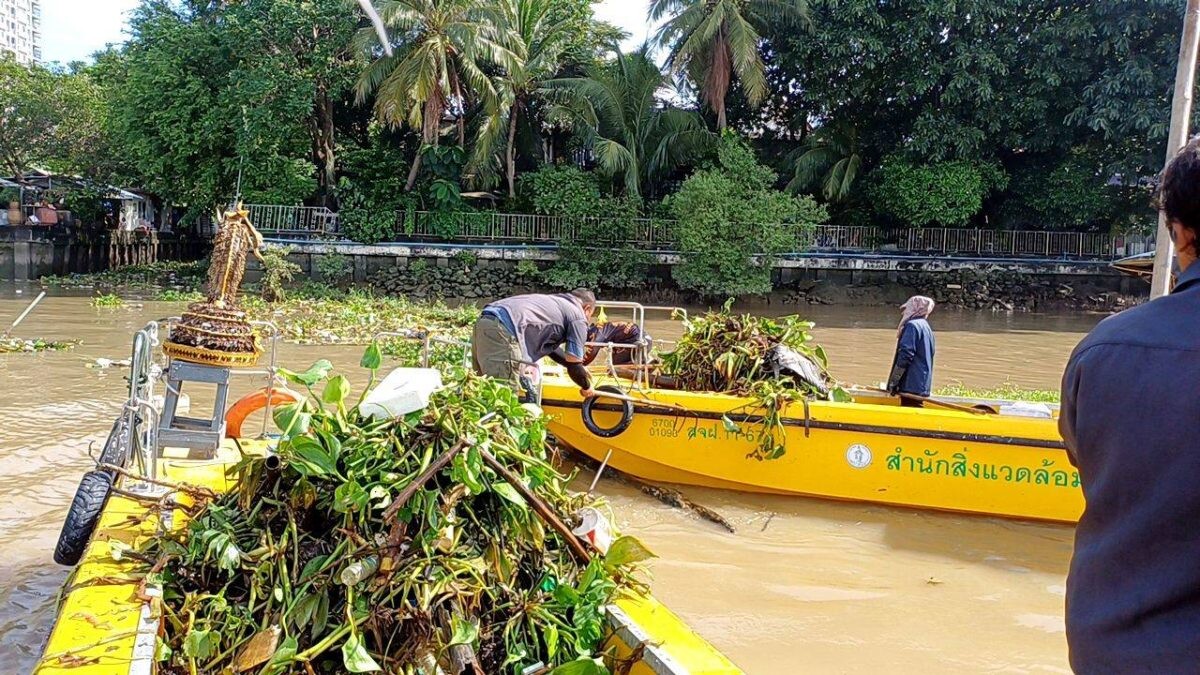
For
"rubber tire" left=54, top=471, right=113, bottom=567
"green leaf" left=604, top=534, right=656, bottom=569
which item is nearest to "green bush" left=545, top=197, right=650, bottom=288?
"rubber tire" left=54, top=471, right=113, bottom=567

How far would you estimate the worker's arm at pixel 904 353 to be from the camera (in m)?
7.36

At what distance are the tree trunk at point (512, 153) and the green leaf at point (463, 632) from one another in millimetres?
24330

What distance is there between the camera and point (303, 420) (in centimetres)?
333

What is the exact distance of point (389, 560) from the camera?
9.89ft

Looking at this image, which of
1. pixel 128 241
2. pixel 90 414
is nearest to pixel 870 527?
pixel 90 414

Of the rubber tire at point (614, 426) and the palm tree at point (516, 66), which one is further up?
the palm tree at point (516, 66)

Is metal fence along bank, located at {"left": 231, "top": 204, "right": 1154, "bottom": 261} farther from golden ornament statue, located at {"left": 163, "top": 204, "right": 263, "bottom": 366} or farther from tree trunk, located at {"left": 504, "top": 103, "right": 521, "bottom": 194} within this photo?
golden ornament statue, located at {"left": 163, "top": 204, "right": 263, "bottom": 366}

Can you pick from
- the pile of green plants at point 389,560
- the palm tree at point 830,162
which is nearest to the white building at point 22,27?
the palm tree at point 830,162

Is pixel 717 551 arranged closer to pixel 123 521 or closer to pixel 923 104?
pixel 123 521

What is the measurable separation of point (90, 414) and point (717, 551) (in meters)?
7.35

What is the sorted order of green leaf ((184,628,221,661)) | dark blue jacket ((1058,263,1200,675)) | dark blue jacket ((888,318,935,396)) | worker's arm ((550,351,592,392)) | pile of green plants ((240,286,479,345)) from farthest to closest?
pile of green plants ((240,286,479,345)) < dark blue jacket ((888,318,935,396)) < worker's arm ((550,351,592,392)) < green leaf ((184,628,221,661)) < dark blue jacket ((1058,263,1200,675))

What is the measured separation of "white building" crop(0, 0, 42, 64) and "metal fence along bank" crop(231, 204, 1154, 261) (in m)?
105

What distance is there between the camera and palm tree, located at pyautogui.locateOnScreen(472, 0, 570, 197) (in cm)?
2441

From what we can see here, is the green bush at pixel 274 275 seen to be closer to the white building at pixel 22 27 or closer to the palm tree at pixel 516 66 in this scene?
the palm tree at pixel 516 66
